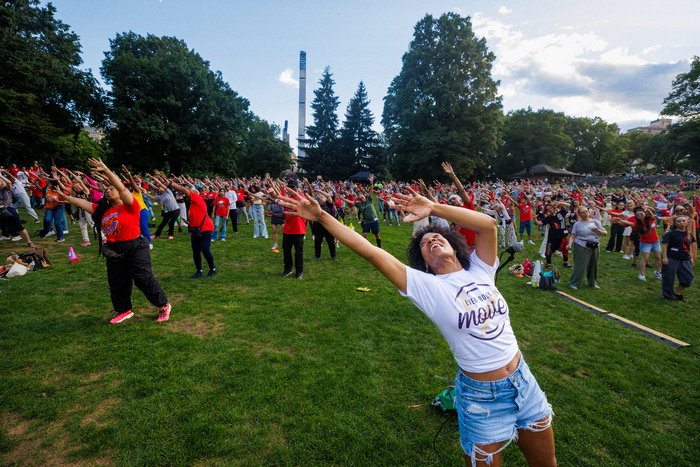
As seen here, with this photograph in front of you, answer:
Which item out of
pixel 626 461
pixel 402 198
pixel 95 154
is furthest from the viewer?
pixel 95 154

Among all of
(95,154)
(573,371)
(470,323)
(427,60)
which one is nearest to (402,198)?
(470,323)

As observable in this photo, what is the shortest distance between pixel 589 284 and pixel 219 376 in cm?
921

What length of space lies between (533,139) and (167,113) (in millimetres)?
61749

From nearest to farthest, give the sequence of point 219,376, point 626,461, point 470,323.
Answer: point 470,323
point 626,461
point 219,376

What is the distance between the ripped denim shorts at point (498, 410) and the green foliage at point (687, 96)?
224 ft

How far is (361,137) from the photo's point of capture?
49.5 meters

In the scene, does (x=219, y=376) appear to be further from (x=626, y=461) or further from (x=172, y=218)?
(x=172, y=218)

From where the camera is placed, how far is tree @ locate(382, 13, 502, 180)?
120 ft

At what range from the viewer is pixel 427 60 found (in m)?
38.2

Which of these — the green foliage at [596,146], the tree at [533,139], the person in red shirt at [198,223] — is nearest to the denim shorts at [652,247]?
the person in red shirt at [198,223]

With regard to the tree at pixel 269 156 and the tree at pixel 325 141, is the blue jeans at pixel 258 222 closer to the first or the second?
the tree at pixel 325 141

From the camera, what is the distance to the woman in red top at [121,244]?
462 centimetres

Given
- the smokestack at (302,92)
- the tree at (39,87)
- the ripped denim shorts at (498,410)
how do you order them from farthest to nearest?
the smokestack at (302,92), the tree at (39,87), the ripped denim shorts at (498,410)

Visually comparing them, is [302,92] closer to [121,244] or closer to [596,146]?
[596,146]
